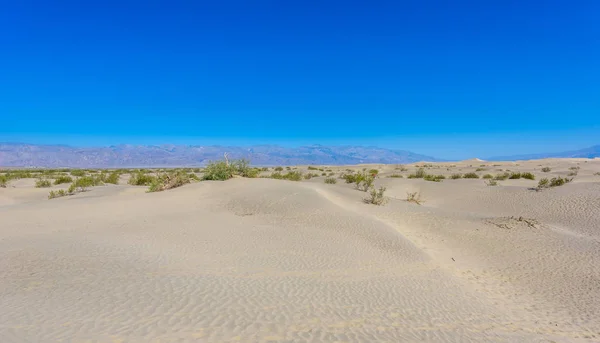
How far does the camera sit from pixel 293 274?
6211 millimetres

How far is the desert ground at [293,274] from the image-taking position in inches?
156

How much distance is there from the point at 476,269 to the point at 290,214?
5.95 m

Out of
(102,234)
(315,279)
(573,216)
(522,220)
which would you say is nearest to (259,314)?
(315,279)

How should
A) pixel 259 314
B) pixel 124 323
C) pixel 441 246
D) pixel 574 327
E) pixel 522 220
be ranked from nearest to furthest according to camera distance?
1. pixel 124 323
2. pixel 259 314
3. pixel 574 327
4. pixel 441 246
5. pixel 522 220

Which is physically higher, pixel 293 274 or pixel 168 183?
pixel 168 183

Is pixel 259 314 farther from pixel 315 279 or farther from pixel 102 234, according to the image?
pixel 102 234

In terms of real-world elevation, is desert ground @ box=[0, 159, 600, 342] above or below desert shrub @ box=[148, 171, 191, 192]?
below

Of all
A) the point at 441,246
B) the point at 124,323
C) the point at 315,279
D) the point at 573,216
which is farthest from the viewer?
the point at 573,216

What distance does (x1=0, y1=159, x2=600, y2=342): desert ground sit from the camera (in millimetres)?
3963

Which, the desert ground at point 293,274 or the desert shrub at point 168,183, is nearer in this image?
the desert ground at point 293,274

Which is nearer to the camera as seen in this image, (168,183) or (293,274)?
(293,274)

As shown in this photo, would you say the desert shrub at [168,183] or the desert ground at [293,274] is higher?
the desert shrub at [168,183]

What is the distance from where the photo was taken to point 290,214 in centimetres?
1160

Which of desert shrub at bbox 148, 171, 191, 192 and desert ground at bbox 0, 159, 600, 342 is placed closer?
desert ground at bbox 0, 159, 600, 342
